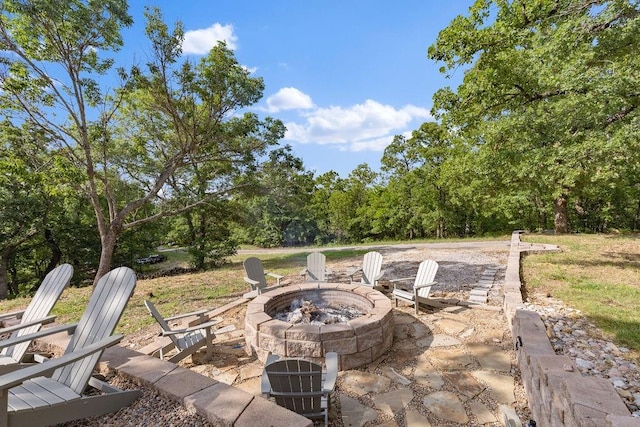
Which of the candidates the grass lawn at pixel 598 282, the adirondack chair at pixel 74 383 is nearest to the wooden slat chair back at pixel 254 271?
the adirondack chair at pixel 74 383

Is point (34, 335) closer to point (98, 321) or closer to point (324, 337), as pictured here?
point (98, 321)

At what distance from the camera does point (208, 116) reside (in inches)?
302

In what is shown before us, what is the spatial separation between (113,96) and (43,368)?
24.5 ft

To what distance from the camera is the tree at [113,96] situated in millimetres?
5520

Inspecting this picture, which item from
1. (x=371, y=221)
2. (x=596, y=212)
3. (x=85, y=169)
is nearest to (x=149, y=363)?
(x=85, y=169)

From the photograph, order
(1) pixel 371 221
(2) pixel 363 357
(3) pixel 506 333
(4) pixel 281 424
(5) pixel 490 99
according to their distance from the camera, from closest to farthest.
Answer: (4) pixel 281 424 < (2) pixel 363 357 < (3) pixel 506 333 < (5) pixel 490 99 < (1) pixel 371 221

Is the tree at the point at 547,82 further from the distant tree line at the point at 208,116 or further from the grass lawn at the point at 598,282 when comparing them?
the grass lawn at the point at 598,282

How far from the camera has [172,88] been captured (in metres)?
7.19

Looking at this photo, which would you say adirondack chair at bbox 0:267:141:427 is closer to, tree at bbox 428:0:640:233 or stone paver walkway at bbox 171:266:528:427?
stone paver walkway at bbox 171:266:528:427

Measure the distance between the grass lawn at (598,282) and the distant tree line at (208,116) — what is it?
2.13 m

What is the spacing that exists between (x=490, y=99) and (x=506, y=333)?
533cm

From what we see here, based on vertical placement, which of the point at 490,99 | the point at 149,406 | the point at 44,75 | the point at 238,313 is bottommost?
the point at 238,313

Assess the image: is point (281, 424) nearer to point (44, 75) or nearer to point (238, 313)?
point (238, 313)

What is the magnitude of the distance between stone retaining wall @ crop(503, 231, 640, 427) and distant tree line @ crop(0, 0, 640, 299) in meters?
4.29
